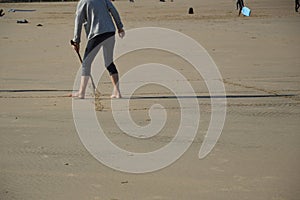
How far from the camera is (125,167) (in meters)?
5.46

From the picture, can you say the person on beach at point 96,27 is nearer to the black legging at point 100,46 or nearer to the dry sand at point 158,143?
the black legging at point 100,46

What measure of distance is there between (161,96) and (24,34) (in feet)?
48.5

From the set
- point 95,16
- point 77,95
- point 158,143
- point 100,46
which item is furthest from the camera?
point 77,95

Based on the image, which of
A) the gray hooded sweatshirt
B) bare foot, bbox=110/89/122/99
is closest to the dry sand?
bare foot, bbox=110/89/122/99

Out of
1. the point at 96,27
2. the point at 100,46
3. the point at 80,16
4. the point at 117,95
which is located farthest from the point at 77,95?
the point at 80,16

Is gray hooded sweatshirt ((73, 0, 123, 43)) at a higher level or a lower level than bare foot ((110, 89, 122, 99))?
higher

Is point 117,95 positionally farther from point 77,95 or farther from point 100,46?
point 100,46

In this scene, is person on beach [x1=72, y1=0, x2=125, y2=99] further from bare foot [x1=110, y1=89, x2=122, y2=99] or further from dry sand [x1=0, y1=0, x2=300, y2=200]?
dry sand [x1=0, y1=0, x2=300, y2=200]

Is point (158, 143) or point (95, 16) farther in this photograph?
point (95, 16)

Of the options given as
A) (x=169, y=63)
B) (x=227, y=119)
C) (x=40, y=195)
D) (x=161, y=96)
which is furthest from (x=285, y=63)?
(x=40, y=195)

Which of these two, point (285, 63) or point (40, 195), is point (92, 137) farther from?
point (285, 63)

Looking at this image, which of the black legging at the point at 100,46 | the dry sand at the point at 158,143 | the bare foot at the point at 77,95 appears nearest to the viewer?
the dry sand at the point at 158,143

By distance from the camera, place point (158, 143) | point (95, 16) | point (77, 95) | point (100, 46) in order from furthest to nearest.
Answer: point (77, 95) → point (100, 46) → point (95, 16) → point (158, 143)

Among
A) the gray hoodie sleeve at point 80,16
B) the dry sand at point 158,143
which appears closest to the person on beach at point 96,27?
the gray hoodie sleeve at point 80,16
